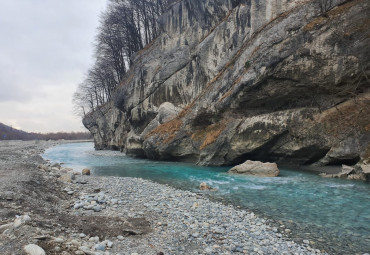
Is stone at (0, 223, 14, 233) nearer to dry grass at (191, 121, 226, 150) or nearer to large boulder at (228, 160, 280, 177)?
large boulder at (228, 160, 280, 177)

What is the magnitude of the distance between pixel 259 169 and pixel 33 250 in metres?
16.5

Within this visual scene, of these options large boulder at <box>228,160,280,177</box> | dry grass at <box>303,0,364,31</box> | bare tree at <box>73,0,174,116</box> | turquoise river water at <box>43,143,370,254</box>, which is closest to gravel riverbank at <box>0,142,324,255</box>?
turquoise river water at <box>43,143,370,254</box>

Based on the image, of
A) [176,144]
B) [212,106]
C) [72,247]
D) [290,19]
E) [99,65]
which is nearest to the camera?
[72,247]

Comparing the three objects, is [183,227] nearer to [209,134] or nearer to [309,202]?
[309,202]

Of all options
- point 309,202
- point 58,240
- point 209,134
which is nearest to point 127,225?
point 58,240

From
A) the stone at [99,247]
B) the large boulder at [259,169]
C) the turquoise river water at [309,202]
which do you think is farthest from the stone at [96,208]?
the large boulder at [259,169]

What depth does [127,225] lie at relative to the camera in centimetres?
817

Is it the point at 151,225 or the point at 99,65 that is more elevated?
the point at 99,65

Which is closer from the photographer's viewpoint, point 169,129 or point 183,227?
point 183,227

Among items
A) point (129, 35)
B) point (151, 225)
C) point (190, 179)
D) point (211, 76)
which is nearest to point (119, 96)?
point (129, 35)

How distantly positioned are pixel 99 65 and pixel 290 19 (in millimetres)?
48524

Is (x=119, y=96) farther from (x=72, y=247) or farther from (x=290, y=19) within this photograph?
(x=72, y=247)

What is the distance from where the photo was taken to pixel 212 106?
1070 inches

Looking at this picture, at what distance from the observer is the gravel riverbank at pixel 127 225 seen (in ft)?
19.9
